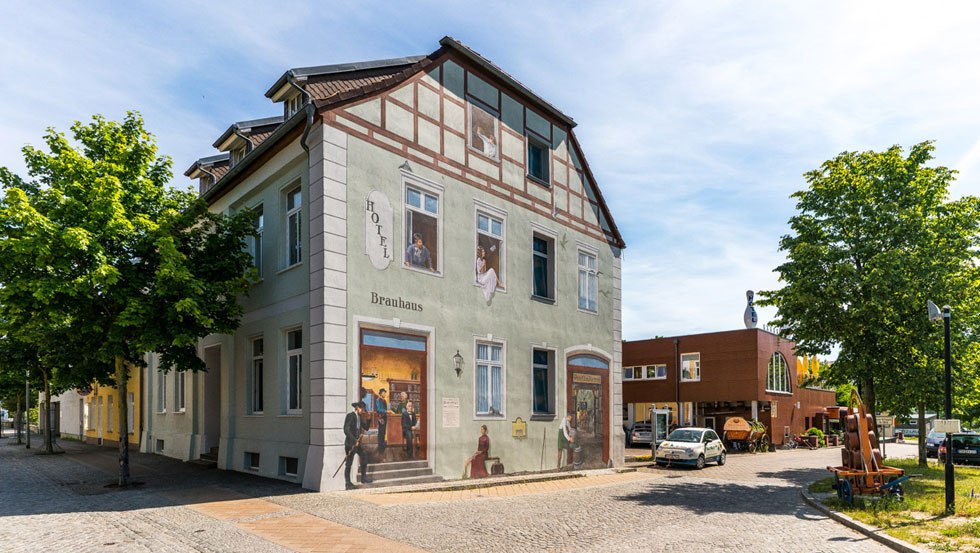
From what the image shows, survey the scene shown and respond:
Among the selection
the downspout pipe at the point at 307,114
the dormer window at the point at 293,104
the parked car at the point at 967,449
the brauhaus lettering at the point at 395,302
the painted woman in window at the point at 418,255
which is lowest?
the parked car at the point at 967,449

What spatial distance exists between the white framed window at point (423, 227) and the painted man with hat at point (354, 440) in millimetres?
3954

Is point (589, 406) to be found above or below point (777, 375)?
above

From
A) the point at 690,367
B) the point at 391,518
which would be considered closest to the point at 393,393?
the point at 391,518

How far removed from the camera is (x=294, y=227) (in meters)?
18.3

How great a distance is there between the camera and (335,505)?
522 inches

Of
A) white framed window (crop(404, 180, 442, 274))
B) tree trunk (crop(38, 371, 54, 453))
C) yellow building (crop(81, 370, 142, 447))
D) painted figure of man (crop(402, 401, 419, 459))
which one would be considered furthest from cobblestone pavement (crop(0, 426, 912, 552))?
yellow building (crop(81, 370, 142, 447))

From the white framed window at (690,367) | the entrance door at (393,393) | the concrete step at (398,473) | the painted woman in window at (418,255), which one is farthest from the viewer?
the white framed window at (690,367)

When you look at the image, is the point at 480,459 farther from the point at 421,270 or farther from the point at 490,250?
the point at 490,250

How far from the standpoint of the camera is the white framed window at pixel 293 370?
57.0 feet

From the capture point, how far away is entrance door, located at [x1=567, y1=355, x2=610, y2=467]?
24547 mm

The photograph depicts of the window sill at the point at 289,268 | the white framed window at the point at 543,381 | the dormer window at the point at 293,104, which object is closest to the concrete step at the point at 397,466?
the window sill at the point at 289,268

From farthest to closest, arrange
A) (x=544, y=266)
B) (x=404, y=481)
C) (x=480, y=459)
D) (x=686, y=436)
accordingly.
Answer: (x=686, y=436), (x=544, y=266), (x=480, y=459), (x=404, y=481)

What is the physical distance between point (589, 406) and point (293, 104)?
14.1m

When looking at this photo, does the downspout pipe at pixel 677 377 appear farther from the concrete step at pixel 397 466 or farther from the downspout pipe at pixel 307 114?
the downspout pipe at pixel 307 114
